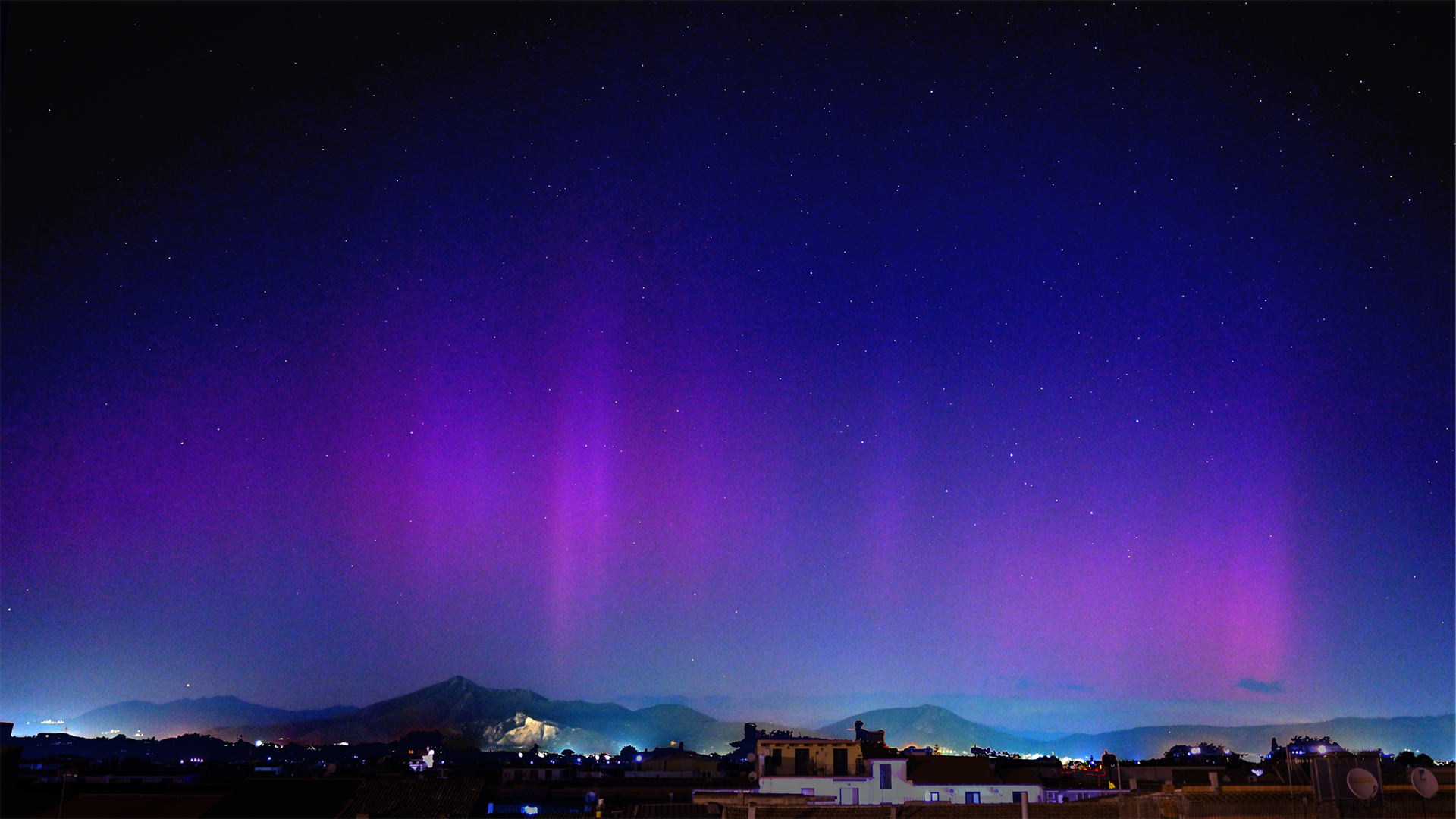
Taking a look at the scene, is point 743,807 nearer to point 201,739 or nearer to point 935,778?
point 935,778

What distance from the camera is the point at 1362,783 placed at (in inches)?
551

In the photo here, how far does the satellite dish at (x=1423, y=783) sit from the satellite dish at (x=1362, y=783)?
908 millimetres

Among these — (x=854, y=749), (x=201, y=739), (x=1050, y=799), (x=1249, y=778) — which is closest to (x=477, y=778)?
(x=854, y=749)

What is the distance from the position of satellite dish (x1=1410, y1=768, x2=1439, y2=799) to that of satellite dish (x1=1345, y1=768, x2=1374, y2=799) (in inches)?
35.7

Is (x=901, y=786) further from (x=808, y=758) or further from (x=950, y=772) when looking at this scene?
(x=808, y=758)

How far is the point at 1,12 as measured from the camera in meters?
11.6

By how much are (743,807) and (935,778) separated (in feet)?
59.1

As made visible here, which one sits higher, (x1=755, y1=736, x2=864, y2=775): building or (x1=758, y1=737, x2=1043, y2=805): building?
(x1=755, y1=736, x2=864, y2=775): building

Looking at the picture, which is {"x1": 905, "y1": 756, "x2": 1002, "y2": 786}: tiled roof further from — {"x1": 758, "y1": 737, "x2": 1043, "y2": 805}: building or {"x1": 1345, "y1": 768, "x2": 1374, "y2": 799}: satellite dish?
{"x1": 1345, "y1": 768, "x2": 1374, "y2": 799}: satellite dish

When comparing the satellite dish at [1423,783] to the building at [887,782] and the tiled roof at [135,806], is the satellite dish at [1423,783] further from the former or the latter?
the tiled roof at [135,806]

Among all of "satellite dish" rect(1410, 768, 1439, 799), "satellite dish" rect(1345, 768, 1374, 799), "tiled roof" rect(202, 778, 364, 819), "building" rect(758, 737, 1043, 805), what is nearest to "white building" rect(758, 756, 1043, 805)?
"building" rect(758, 737, 1043, 805)

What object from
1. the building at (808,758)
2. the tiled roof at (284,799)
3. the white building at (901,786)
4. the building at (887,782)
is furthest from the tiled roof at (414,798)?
the white building at (901,786)

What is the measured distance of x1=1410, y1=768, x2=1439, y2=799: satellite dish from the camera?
1431cm

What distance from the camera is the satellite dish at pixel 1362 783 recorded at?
1388 cm
